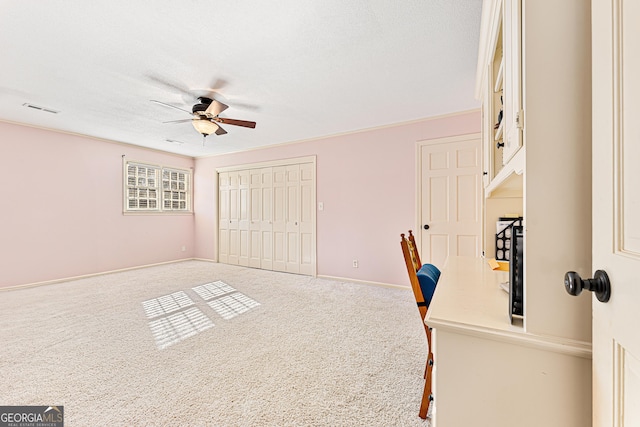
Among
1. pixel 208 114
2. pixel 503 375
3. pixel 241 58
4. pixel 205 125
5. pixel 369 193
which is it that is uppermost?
pixel 241 58

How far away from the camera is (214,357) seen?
2.06 metres

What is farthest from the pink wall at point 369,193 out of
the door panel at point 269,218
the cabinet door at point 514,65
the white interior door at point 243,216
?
the cabinet door at point 514,65

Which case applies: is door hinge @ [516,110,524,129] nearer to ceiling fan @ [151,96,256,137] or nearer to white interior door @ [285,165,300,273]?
ceiling fan @ [151,96,256,137]

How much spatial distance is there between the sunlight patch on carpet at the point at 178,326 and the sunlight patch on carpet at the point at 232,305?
0.19m

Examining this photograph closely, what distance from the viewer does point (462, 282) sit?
1.39 metres

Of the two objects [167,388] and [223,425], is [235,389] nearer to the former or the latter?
[223,425]

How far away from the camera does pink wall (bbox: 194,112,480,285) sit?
382 cm

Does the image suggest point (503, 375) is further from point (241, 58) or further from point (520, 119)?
point (241, 58)

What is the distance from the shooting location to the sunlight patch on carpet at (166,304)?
301 cm

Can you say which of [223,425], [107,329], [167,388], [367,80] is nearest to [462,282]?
[223,425]

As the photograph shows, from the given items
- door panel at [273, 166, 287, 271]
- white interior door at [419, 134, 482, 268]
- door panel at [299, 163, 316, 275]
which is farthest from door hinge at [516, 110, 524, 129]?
door panel at [273, 166, 287, 271]

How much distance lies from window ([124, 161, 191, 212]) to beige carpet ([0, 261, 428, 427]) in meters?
2.09
